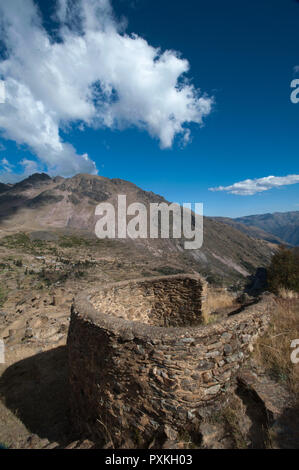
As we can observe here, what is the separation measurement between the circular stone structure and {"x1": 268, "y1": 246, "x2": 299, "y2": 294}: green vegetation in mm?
8715

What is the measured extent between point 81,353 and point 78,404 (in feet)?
3.93

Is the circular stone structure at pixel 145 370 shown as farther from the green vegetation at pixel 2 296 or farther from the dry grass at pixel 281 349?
the green vegetation at pixel 2 296

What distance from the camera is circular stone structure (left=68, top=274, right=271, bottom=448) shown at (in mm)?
3309

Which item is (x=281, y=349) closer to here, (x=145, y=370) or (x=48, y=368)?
(x=145, y=370)

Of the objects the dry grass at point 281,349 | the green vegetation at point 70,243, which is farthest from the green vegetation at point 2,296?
the green vegetation at point 70,243

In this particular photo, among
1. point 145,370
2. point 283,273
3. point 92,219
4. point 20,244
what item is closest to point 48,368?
point 145,370

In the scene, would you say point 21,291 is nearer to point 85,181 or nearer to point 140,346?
point 140,346

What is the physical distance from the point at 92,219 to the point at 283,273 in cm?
5460

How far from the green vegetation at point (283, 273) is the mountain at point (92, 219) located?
2925 centimetres

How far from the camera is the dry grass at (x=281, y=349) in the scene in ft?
12.3

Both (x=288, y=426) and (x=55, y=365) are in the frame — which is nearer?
(x=288, y=426)

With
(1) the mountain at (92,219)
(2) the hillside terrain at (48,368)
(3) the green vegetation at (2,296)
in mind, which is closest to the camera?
(2) the hillside terrain at (48,368)

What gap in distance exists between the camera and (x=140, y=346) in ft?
11.3
